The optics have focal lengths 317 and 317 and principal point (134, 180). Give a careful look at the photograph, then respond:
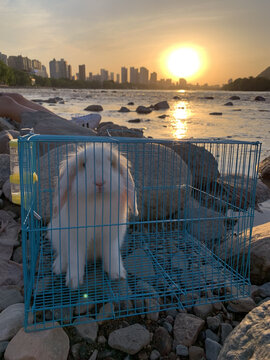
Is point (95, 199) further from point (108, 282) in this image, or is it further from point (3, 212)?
point (3, 212)

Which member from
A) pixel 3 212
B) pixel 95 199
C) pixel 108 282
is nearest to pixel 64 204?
pixel 95 199

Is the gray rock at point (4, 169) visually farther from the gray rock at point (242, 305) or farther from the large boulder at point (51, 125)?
the gray rock at point (242, 305)

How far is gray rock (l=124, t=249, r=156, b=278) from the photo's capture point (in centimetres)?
299

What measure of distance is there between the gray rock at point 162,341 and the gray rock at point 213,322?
362 millimetres

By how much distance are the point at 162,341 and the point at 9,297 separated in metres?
1.28

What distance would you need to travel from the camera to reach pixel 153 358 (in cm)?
216

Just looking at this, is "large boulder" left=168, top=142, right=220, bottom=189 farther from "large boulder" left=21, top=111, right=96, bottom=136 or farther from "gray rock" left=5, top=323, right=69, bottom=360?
"gray rock" left=5, top=323, right=69, bottom=360

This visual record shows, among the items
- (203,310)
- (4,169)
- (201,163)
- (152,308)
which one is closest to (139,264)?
(152,308)

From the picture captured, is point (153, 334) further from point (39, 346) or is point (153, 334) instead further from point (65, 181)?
point (65, 181)

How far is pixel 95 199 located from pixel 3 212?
2.27 m

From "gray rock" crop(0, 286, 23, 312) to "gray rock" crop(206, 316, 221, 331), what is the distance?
1.52m

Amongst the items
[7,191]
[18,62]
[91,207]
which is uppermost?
[18,62]

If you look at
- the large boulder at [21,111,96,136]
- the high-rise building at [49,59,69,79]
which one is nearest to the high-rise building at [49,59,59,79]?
the high-rise building at [49,59,69,79]

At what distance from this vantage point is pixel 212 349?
221 cm
